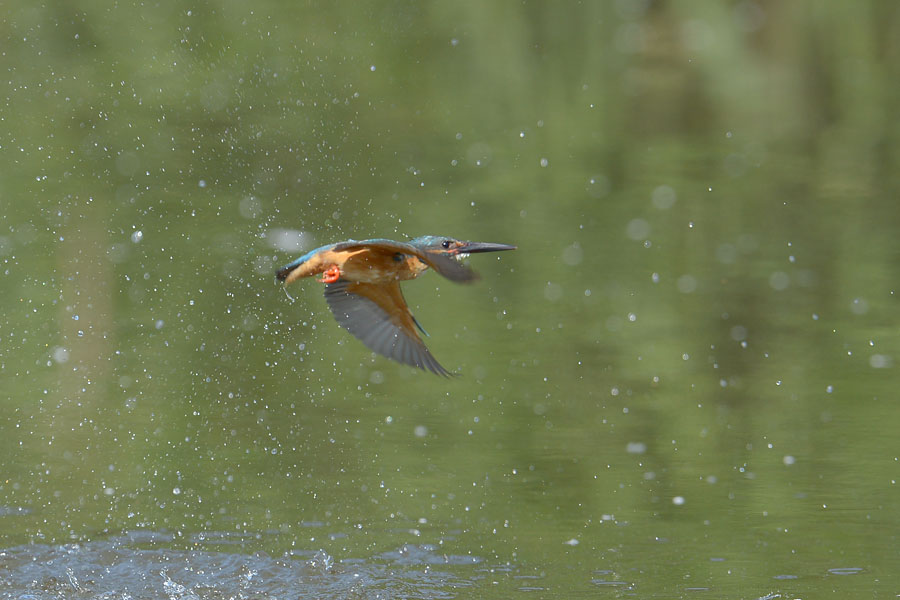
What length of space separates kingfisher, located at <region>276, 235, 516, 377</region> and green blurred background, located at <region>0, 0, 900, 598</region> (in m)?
0.57

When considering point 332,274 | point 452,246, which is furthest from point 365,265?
point 452,246

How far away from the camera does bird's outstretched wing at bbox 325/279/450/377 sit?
11.0 feet

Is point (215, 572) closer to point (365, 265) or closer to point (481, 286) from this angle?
point (365, 265)

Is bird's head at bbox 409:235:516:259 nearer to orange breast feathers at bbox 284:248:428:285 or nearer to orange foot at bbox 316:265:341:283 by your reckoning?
orange breast feathers at bbox 284:248:428:285

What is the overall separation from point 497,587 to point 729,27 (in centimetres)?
622

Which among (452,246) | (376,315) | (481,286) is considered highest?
(481,286)

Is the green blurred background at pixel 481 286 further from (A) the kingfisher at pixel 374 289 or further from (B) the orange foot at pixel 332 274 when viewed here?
(B) the orange foot at pixel 332 274

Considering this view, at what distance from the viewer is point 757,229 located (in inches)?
253

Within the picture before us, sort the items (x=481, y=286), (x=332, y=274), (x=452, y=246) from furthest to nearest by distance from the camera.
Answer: (x=481, y=286), (x=452, y=246), (x=332, y=274)

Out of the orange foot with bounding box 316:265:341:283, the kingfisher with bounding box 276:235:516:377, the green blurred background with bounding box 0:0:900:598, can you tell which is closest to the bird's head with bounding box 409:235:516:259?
the kingfisher with bounding box 276:235:516:377

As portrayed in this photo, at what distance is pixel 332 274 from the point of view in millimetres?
3250

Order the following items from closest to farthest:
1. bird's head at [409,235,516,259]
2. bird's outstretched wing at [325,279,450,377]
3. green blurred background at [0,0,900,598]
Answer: bird's outstretched wing at [325,279,450,377] → bird's head at [409,235,516,259] → green blurred background at [0,0,900,598]

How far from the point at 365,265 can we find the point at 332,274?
0.27 feet

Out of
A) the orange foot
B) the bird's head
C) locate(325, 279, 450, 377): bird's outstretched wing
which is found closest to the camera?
the orange foot
